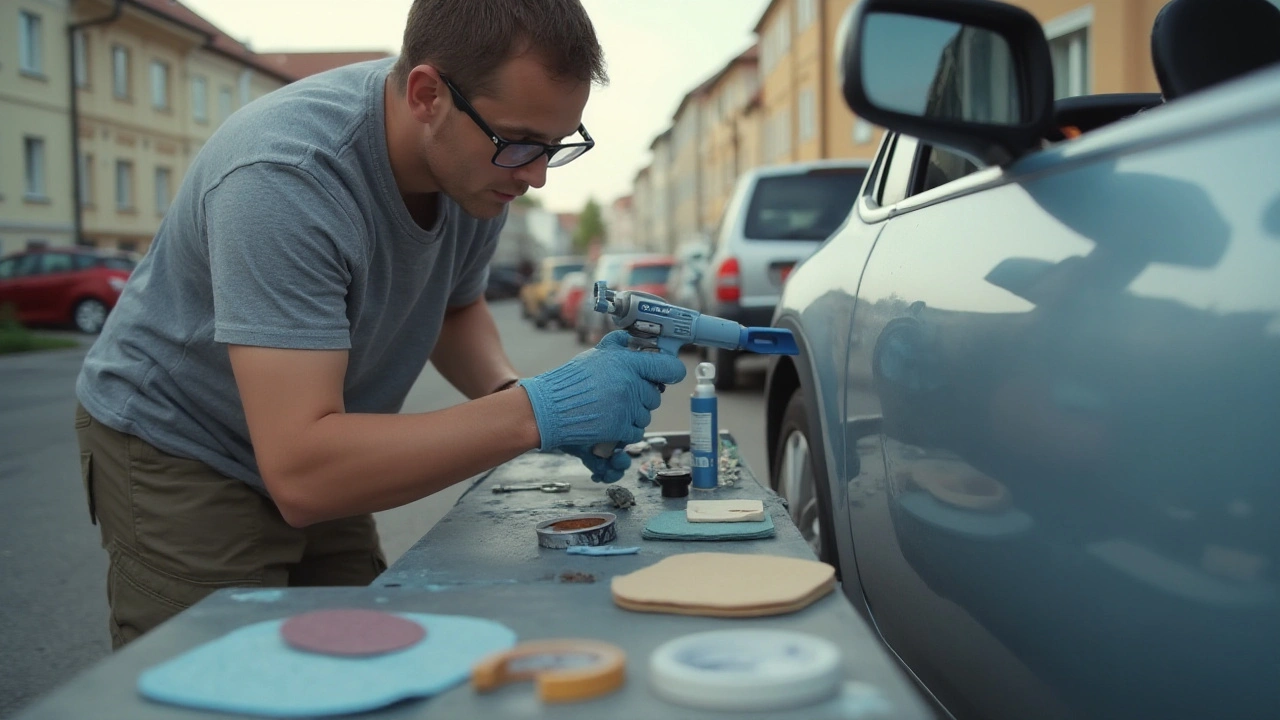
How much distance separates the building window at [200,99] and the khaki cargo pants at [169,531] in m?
40.3

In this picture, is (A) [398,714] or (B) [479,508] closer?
(A) [398,714]

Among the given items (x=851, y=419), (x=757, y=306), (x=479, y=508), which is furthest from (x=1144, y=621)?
(x=757, y=306)

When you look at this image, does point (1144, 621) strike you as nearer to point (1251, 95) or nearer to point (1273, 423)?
point (1273, 423)

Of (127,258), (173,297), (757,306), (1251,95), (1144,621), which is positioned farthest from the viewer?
(127,258)

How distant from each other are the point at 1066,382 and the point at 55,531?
17.8ft

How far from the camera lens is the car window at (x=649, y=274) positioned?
1925 cm

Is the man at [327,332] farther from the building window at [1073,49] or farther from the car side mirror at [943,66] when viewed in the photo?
the building window at [1073,49]

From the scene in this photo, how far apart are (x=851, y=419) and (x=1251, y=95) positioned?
1305mm

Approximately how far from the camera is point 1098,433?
141cm

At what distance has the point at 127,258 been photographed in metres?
23.7

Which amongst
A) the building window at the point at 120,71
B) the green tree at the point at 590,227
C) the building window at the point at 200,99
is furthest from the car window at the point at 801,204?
the green tree at the point at 590,227

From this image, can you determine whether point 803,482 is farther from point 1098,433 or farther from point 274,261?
point 1098,433

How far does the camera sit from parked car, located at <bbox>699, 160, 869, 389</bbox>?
962 cm

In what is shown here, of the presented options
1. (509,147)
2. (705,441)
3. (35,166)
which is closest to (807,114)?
(35,166)
